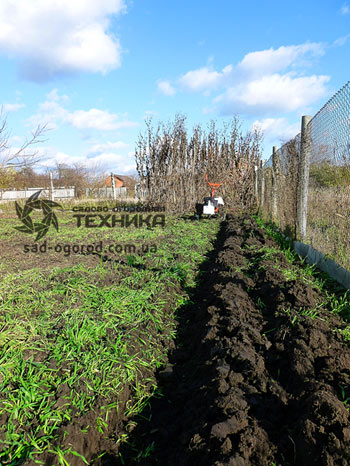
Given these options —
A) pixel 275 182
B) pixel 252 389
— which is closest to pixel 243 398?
pixel 252 389

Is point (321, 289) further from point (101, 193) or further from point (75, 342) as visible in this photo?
point (101, 193)

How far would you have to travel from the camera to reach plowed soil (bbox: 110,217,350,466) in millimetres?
1693

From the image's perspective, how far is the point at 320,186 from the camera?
5270mm

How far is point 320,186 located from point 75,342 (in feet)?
13.6

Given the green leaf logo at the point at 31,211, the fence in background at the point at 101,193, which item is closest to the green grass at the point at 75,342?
the green leaf logo at the point at 31,211

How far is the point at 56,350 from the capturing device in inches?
108

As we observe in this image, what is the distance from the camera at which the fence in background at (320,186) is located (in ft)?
13.9

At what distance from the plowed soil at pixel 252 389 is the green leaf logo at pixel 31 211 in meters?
6.66

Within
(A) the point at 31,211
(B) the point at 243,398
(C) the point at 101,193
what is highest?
(C) the point at 101,193

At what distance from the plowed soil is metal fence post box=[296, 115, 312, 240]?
2.49 meters

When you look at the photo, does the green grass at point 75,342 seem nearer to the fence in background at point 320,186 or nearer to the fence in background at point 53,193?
the fence in background at point 320,186

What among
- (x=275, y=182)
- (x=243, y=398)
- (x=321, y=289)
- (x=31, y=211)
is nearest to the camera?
(x=243, y=398)

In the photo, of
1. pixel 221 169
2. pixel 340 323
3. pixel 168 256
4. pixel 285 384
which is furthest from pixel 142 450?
pixel 221 169

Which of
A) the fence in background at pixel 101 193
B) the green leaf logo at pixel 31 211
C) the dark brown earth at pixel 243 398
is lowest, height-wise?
the dark brown earth at pixel 243 398
